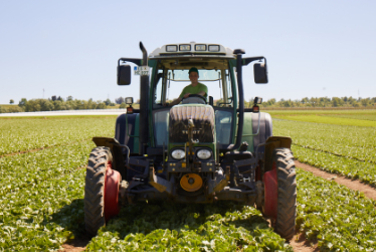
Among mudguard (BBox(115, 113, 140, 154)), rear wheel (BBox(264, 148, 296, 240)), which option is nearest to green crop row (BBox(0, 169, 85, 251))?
mudguard (BBox(115, 113, 140, 154))

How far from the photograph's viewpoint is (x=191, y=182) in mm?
5316

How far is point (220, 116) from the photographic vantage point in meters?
6.36

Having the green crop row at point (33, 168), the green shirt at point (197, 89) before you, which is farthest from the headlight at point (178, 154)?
the green crop row at point (33, 168)

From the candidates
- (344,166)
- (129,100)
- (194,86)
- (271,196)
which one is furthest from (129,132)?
(344,166)

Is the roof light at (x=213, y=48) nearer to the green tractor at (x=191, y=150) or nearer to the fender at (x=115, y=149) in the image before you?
the green tractor at (x=191, y=150)

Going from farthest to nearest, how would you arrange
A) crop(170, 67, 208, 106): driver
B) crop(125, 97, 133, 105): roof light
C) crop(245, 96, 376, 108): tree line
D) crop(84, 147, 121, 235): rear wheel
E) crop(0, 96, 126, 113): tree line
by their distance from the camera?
1. crop(245, 96, 376, 108): tree line
2. crop(0, 96, 126, 113): tree line
3. crop(170, 67, 208, 106): driver
4. crop(125, 97, 133, 105): roof light
5. crop(84, 147, 121, 235): rear wheel

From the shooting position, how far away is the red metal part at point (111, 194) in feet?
17.3

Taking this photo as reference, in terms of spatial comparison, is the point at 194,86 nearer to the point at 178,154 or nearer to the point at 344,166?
the point at 178,154

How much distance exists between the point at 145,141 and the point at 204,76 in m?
1.83

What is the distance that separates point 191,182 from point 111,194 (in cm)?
124

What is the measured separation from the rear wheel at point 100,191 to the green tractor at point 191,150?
0.01 meters

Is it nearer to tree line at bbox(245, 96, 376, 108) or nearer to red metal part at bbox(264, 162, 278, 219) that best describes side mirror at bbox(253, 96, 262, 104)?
red metal part at bbox(264, 162, 278, 219)

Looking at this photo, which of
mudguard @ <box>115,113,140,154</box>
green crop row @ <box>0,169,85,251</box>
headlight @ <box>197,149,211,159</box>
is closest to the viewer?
green crop row @ <box>0,169,85,251</box>

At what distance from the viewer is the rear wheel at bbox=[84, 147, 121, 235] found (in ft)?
16.4
